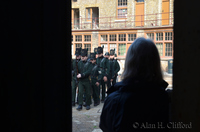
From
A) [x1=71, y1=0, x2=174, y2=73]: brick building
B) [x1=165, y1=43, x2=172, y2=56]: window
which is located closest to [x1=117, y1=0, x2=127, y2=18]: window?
[x1=71, y1=0, x2=174, y2=73]: brick building

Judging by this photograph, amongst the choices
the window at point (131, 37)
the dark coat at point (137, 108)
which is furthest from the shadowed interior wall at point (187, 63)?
the window at point (131, 37)

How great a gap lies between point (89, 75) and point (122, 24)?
46.6ft

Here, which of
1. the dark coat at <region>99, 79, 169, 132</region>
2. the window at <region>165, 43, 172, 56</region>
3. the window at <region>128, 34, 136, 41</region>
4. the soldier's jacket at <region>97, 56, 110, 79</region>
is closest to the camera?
the dark coat at <region>99, 79, 169, 132</region>

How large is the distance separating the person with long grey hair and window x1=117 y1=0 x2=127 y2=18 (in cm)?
2095

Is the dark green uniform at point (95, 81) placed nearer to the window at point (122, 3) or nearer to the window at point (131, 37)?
the window at point (131, 37)

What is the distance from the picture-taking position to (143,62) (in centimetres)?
151

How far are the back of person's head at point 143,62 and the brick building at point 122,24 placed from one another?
1774 cm

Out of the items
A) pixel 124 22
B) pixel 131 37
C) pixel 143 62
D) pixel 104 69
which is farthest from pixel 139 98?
pixel 124 22

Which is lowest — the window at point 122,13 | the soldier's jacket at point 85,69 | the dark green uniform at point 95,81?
the dark green uniform at point 95,81

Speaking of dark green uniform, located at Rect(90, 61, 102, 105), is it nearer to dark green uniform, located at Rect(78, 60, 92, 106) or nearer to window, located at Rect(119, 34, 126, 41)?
dark green uniform, located at Rect(78, 60, 92, 106)

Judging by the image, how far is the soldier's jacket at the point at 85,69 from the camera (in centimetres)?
778

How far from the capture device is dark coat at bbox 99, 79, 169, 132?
143 centimetres
